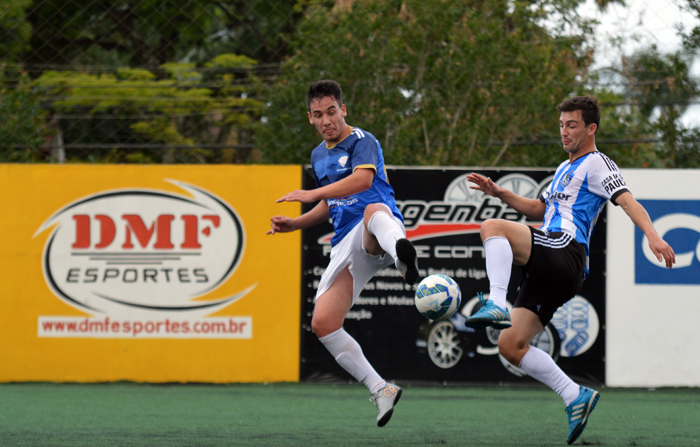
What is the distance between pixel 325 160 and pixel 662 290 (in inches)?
190

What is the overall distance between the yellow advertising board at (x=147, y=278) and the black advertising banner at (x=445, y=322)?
303 millimetres

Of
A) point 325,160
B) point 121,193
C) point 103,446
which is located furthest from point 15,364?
point 325,160

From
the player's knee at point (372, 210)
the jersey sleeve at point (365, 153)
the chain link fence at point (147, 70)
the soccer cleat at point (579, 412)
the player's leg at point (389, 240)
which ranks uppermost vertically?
the chain link fence at point (147, 70)

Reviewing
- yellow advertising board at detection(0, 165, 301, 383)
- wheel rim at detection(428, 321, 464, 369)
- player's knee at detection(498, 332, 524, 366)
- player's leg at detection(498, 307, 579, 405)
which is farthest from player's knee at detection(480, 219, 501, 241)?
yellow advertising board at detection(0, 165, 301, 383)

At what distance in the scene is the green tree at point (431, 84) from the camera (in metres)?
9.32

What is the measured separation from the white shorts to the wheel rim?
3.25m

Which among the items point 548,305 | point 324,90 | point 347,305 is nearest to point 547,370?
point 548,305

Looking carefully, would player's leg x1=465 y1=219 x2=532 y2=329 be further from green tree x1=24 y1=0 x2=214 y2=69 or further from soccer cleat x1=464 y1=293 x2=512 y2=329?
green tree x1=24 y1=0 x2=214 y2=69

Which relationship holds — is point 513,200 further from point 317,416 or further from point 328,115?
point 317,416

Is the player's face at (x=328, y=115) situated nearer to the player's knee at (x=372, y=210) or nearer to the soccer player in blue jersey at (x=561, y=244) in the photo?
the player's knee at (x=372, y=210)

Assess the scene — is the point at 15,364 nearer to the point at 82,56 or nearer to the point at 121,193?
the point at 121,193

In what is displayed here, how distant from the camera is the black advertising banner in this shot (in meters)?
8.02

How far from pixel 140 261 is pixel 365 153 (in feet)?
13.7

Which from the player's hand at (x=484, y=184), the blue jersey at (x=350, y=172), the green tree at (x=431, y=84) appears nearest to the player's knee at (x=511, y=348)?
the player's hand at (x=484, y=184)
